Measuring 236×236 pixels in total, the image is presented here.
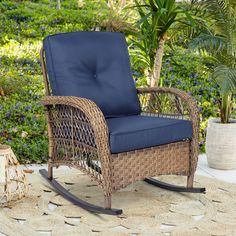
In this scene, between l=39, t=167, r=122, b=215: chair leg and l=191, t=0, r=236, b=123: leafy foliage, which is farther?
l=191, t=0, r=236, b=123: leafy foliage

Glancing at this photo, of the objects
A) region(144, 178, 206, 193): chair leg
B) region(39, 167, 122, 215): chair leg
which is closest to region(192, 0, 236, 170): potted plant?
region(144, 178, 206, 193): chair leg

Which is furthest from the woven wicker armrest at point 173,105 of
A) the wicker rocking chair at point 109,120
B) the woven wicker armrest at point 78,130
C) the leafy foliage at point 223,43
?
the woven wicker armrest at point 78,130

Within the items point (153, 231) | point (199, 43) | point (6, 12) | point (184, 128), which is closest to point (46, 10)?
point (6, 12)

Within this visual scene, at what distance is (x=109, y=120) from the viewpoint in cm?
347

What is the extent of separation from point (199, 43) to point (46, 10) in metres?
4.99

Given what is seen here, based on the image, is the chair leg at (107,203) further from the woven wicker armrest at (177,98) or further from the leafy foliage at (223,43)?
the leafy foliage at (223,43)

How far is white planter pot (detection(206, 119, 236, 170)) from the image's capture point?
412 centimetres

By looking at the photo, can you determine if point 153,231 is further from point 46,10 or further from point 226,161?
point 46,10

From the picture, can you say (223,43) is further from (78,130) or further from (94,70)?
(78,130)

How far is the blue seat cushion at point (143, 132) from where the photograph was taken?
3049 mm

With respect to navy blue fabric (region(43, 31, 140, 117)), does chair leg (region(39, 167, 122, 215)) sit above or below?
below

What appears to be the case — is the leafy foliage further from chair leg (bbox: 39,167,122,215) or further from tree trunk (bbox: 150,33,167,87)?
chair leg (bbox: 39,167,122,215)

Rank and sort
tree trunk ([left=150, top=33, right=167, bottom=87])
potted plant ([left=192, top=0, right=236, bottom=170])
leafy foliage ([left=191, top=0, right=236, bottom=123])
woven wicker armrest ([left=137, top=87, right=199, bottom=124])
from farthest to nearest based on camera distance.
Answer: tree trunk ([left=150, top=33, right=167, bottom=87])
potted plant ([left=192, top=0, right=236, bottom=170])
leafy foliage ([left=191, top=0, right=236, bottom=123])
woven wicker armrest ([left=137, top=87, right=199, bottom=124])

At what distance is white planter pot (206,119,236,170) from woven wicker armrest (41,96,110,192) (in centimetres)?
119
